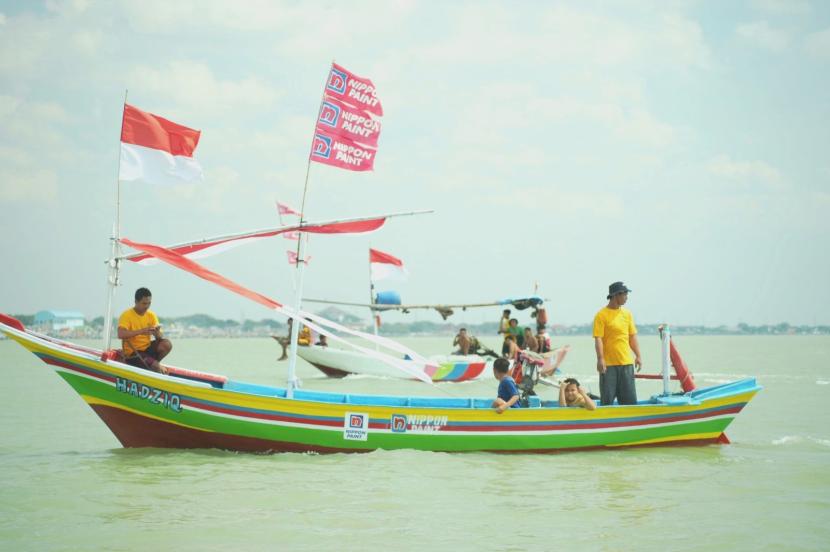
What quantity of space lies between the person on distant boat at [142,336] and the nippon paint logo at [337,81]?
4.18 metres

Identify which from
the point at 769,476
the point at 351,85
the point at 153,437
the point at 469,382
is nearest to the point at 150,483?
the point at 153,437

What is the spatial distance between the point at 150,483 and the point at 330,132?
228 inches

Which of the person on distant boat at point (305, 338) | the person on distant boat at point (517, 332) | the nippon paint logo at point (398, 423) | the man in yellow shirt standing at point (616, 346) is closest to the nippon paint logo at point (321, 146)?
the nippon paint logo at point (398, 423)

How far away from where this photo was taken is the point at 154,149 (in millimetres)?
11008

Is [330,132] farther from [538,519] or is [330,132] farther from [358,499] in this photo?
[538,519]

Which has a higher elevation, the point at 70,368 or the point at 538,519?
the point at 70,368

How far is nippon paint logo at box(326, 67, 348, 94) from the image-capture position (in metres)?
11.9

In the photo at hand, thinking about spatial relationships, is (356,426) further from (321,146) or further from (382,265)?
(382,265)

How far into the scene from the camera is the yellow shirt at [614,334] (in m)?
11.3

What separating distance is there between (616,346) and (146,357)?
6.86 metres

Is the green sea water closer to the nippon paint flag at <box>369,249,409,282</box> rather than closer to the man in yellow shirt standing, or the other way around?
the man in yellow shirt standing

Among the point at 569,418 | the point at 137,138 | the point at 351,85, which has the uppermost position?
the point at 351,85

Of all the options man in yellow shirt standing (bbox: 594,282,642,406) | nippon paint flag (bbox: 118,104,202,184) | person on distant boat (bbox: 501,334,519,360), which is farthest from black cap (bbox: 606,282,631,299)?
person on distant boat (bbox: 501,334,519,360)

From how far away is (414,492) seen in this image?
902 centimetres
